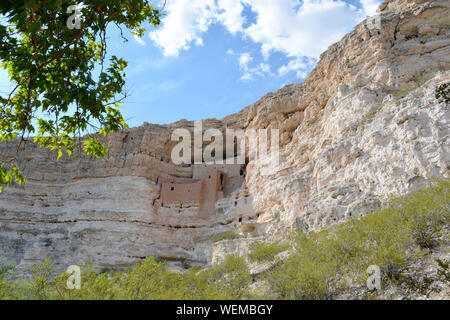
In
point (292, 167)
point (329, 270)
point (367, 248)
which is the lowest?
point (329, 270)

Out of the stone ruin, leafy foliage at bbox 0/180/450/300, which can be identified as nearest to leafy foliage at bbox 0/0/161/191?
leafy foliage at bbox 0/180/450/300

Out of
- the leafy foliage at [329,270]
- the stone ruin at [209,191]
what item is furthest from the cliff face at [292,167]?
the leafy foliage at [329,270]

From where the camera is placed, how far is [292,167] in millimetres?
17750

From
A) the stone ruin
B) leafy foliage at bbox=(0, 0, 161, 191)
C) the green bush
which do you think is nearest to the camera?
leafy foliage at bbox=(0, 0, 161, 191)

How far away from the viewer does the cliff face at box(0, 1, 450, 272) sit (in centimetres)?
1159

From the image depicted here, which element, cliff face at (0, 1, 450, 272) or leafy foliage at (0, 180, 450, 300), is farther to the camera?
cliff face at (0, 1, 450, 272)

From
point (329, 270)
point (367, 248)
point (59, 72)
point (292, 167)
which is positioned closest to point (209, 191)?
point (292, 167)

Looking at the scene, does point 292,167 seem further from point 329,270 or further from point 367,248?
point 329,270

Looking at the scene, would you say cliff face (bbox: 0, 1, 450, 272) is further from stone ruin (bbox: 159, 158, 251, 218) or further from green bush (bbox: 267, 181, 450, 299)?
green bush (bbox: 267, 181, 450, 299)

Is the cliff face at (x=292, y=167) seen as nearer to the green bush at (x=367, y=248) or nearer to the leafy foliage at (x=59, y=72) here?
the green bush at (x=367, y=248)

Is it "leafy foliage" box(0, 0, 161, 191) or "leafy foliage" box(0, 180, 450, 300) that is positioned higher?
"leafy foliage" box(0, 0, 161, 191)

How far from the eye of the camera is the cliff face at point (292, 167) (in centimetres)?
Answer: 1159

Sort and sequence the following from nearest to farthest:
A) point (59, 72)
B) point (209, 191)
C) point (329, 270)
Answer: point (59, 72)
point (329, 270)
point (209, 191)
